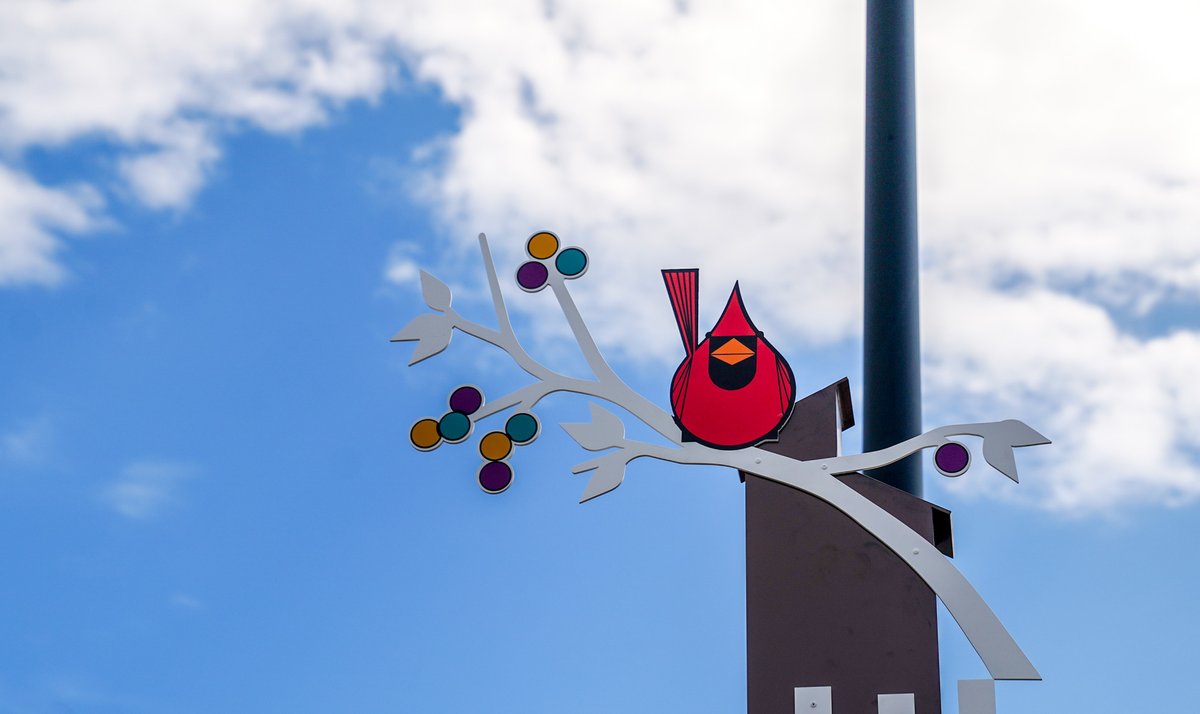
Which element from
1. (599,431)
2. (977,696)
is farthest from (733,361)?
(977,696)

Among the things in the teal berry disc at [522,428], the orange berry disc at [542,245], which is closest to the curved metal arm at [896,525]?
the teal berry disc at [522,428]

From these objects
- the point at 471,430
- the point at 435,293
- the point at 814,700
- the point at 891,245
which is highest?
the point at 891,245

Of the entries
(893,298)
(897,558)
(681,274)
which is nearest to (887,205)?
(893,298)

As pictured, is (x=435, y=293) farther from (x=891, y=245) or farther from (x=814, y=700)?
(x=814, y=700)

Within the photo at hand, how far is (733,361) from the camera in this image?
6320mm

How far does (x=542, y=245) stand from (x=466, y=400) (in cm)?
80

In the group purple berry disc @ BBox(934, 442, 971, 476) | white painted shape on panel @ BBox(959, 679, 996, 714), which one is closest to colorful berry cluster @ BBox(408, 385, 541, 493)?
purple berry disc @ BBox(934, 442, 971, 476)

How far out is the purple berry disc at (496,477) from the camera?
6.46 m

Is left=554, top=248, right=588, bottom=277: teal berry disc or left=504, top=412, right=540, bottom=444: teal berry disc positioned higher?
left=554, top=248, right=588, bottom=277: teal berry disc

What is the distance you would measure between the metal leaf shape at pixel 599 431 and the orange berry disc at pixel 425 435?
606 mm

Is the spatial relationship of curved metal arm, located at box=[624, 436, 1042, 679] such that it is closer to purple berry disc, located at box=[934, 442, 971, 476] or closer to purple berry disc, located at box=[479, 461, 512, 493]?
purple berry disc, located at box=[934, 442, 971, 476]

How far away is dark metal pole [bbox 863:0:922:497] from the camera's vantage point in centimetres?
682

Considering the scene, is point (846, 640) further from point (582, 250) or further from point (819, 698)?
point (582, 250)

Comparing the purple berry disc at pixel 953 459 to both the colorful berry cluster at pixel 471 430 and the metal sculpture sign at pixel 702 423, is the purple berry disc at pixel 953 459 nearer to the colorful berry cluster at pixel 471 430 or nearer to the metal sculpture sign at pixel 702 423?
the metal sculpture sign at pixel 702 423
